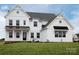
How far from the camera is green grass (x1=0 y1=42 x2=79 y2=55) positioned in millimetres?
24188

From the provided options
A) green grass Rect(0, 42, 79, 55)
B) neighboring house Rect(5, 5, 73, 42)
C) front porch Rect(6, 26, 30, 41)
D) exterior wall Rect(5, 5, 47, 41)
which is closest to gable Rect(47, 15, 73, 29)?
neighboring house Rect(5, 5, 73, 42)

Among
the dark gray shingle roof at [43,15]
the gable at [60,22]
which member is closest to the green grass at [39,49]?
the gable at [60,22]

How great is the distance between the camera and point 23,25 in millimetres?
24406

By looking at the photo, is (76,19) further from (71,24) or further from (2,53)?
(2,53)

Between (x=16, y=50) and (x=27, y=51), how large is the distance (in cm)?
24

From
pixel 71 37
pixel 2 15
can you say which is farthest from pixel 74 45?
pixel 2 15

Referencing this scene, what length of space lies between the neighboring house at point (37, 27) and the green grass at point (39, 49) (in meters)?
0.15

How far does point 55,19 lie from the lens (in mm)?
24438

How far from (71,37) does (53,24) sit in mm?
485

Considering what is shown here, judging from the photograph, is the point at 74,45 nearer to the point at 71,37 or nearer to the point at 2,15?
the point at 71,37

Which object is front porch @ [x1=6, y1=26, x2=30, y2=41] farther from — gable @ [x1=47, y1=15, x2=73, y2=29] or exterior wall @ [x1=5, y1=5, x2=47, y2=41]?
gable @ [x1=47, y1=15, x2=73, y2=29]

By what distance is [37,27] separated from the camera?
24.5 m

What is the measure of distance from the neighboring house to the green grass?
153mm

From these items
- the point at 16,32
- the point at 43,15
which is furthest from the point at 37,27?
the point at 16,32
